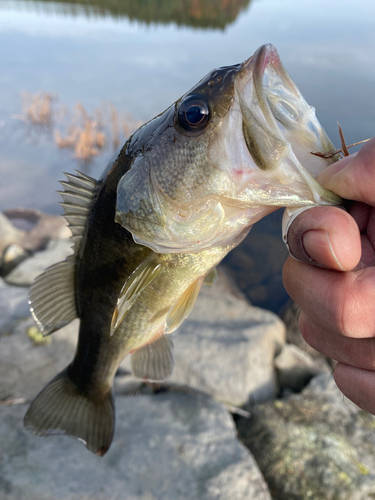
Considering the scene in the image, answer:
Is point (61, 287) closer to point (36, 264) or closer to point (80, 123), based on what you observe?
point (36, 264)

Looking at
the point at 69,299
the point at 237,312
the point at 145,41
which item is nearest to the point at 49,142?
the point at 237,312

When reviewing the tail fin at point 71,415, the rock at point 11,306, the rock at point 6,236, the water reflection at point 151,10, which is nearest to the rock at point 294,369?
the tail fin at point 71,415

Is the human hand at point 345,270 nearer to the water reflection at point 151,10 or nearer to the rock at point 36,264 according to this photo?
the rock at point 36,264

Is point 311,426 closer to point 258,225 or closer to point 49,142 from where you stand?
point 258,225

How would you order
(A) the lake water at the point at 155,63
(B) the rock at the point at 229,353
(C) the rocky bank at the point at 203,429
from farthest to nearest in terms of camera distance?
(A) the lake water at the point at 155,63 → (B) the rock at the point at 229,353 → (C) the rocky bank at the point at 203,429

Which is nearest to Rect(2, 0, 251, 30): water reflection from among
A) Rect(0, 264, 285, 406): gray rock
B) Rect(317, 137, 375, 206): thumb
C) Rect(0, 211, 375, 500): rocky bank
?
Rect(0, 264, 285, 406): gray rock
